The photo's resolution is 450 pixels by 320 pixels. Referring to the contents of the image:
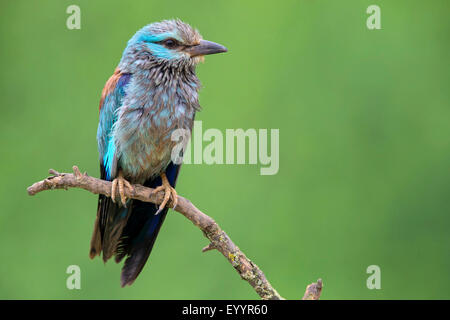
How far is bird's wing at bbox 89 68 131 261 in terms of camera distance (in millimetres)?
3160

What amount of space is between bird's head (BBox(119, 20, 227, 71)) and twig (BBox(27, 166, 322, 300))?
0.68m

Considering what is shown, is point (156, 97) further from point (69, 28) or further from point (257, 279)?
point (69, 28)

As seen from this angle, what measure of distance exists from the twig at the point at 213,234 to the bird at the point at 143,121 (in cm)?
17

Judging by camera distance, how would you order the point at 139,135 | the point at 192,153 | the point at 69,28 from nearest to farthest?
the point at 139,135
the point at 192,153
the point at 69,28

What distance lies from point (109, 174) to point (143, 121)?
34 centimetres

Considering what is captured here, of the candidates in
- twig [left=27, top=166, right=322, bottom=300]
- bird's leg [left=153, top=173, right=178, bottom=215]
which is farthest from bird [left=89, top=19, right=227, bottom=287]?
twig [left=27, top=166, right=322, bottom=300]

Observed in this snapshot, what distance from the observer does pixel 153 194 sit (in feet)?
10.3

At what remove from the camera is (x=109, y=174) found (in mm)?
3189

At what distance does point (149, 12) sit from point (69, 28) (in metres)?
0.63

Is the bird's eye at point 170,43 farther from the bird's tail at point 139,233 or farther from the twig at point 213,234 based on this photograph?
the twig at point 213,234

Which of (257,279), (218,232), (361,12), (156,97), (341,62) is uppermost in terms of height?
(361,12)

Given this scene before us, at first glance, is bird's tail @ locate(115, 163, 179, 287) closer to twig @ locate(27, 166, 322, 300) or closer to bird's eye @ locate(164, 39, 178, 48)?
twig @ locate(27, 166, 322, 300)

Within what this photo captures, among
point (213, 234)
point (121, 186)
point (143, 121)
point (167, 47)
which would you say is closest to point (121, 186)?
point (121, 186)

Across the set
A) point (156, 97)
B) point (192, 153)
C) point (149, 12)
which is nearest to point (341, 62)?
point (149, 12)
